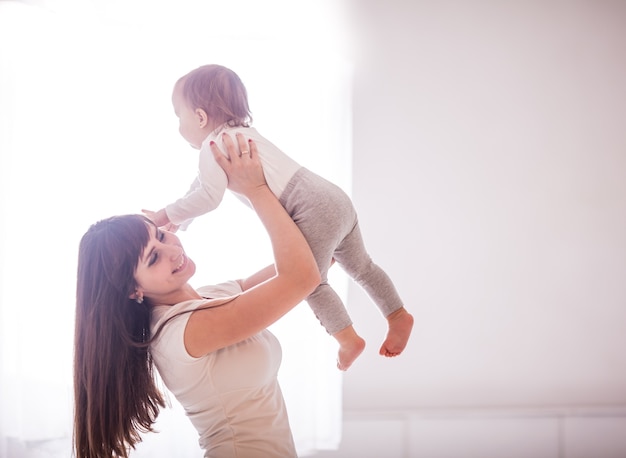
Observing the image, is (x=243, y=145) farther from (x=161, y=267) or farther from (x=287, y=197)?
(x=161, y=267)

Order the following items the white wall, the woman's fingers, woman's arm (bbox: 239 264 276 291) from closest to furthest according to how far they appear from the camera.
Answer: the woman's fingers < woman's arm (bbox: 239 264 276 291) < the white wall

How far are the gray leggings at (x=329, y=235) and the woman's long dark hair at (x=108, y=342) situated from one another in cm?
→ 35

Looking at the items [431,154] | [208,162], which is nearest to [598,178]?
[431,154]

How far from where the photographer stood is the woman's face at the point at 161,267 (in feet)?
4.18

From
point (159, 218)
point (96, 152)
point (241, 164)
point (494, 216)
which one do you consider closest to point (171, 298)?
point (159, 218)

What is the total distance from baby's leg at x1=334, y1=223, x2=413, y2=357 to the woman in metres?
0.30

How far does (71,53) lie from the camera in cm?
216

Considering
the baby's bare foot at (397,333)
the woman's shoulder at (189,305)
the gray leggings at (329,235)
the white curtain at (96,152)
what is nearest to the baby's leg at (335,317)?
the gray leggings at (329,235)

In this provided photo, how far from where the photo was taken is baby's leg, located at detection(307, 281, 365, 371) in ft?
4.80

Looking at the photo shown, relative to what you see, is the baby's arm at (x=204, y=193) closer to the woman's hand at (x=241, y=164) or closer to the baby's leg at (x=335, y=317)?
→ the woman's hand at (x=241, y=164)

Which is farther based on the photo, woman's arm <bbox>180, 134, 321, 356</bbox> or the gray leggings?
the gray leggings

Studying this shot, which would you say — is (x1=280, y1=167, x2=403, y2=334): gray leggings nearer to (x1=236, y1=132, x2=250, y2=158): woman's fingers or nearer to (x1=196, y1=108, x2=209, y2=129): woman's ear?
(x1=236, y1=132, x2=250, y2=158): woman's fingers

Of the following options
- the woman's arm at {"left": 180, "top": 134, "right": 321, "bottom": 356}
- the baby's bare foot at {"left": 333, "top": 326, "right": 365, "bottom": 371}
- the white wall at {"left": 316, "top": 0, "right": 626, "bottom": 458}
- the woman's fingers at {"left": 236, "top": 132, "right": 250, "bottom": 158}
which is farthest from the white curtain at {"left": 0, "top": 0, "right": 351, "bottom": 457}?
the woman's arm at {"left": 180, "top": 134, "right": 321, "bottom": 356}

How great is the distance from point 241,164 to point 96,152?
1103 millimetres
